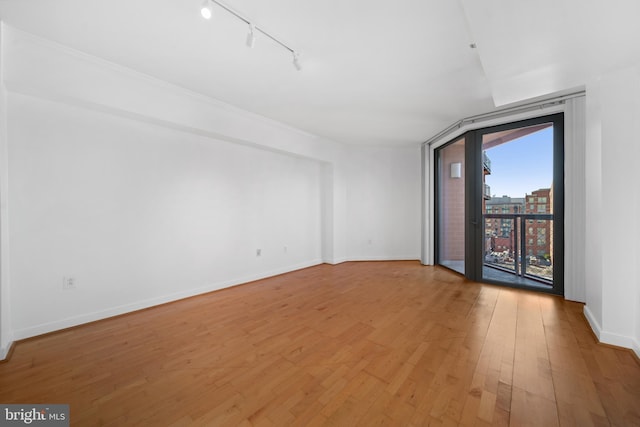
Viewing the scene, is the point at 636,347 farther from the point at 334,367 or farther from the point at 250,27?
the point at 250,27

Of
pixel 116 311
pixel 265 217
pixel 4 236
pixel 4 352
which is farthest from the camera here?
pixel 265 217

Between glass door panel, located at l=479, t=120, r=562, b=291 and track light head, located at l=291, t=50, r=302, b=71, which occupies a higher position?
track light head, located at l=291, t=50, r=302, b=71

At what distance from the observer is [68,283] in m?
2.59

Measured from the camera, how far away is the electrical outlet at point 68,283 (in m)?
2.56

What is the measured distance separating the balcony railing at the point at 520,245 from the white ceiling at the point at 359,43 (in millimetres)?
1844

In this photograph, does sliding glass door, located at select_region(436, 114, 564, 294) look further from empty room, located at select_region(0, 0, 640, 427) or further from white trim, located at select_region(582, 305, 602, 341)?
white trim, located at select_region(582, 305, 602, 341)

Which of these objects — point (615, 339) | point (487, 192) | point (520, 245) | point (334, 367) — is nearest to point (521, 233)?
point (520, 245)

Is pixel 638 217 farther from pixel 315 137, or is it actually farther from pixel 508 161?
pixel 315 137

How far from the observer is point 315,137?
5109mm

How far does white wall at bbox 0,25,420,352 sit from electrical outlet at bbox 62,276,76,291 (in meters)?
0.04

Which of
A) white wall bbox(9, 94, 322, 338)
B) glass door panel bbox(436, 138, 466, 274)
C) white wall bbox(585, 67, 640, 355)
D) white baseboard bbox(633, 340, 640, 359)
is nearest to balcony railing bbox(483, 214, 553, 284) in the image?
glass door panel bbox(436, 138, 466, 274)

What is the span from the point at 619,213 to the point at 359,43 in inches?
110

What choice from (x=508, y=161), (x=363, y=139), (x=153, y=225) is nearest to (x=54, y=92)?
(x=153, y=225)

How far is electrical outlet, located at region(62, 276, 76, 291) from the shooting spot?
2.56m
